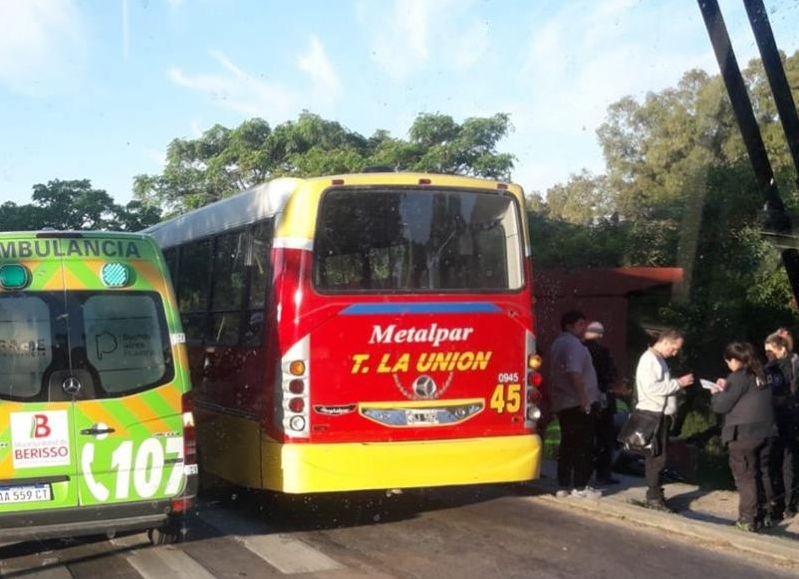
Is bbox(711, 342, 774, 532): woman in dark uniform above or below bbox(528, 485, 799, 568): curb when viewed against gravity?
above

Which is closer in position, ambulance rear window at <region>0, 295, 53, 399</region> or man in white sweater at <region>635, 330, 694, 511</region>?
ambulance rear window at <region>0, 295, 53, 399</region>

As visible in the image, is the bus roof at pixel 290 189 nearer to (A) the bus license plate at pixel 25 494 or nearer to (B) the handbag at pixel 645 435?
(B) the handbag at pixel 645 435

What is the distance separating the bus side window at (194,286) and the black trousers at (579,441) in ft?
12.6

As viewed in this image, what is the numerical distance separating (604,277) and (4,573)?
35.7 feet

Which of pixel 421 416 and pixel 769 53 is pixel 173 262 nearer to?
pixel 421 416

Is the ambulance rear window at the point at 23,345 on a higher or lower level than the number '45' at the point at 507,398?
higher

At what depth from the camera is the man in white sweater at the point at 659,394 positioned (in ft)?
27.6

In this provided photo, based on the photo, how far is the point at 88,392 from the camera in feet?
21.9

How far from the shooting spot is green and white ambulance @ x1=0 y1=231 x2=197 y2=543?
21.3 ft

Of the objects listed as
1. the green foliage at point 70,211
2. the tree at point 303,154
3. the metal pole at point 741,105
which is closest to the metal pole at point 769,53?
the metal pole at point 741,105

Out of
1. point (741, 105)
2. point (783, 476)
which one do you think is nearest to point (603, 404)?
point (783, 476)

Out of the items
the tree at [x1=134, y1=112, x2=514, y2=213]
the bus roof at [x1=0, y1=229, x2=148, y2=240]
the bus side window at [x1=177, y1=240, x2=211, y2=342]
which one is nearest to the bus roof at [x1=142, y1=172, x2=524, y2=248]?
the bus side window at [x1=177, y1=240, x2=211, y2=342]

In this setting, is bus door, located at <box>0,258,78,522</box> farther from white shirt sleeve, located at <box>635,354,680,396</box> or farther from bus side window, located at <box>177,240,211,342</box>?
white shirt sleeve, located at <box>635,354,680,396</box>

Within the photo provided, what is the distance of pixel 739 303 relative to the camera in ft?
47.9
